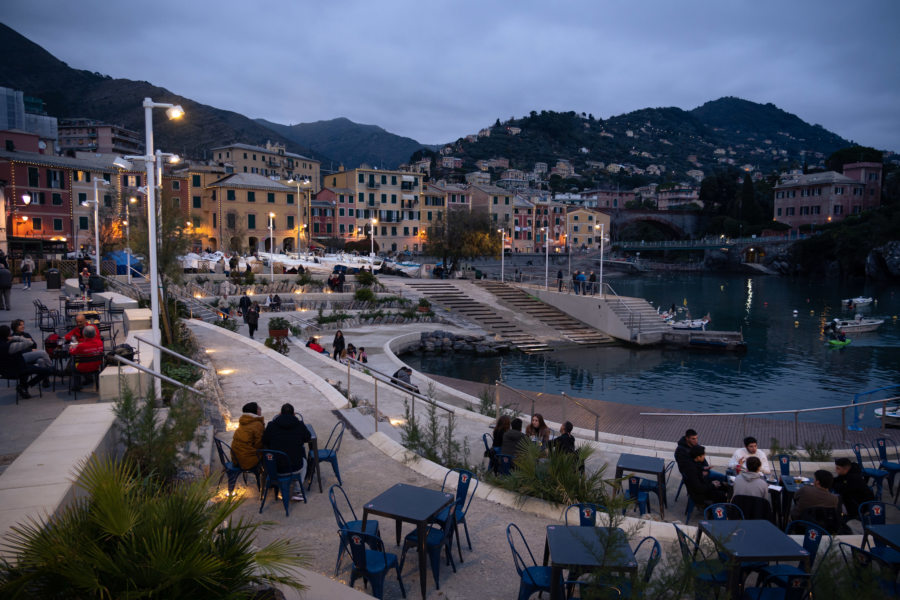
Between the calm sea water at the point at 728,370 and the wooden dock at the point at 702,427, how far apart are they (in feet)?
15.8

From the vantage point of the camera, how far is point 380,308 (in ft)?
110

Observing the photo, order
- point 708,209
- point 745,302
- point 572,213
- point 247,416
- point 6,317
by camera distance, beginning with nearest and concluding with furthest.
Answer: point 247,416, point 6,317, point 745,302, point 572,213, point 708,209

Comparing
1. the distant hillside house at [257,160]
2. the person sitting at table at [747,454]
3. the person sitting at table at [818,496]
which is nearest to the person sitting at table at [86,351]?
the person sitting at table at [747,454]

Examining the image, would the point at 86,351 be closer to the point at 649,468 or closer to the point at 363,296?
the point at 649,468

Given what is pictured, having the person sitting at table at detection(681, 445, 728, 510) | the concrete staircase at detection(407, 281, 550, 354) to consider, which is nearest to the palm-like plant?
the person sitting at table at detection(681, 445, 728, 510)

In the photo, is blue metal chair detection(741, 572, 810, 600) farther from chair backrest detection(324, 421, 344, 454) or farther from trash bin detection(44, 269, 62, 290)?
trash bin detection(44, 269, 62, 290)

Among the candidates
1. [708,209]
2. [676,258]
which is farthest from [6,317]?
[708,209]

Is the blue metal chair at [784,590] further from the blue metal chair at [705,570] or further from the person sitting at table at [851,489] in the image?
the person sitting at table at [851,489]

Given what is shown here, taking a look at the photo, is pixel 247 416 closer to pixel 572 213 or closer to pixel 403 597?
pixel 403 597

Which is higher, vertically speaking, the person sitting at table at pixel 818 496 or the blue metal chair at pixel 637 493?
the person sitting at table at pixel 818 496

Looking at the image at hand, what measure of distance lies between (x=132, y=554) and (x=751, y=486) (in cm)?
634

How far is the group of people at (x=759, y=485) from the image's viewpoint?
6254 millimetres

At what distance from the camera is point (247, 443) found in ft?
21.7

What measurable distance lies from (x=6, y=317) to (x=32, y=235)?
142ft
